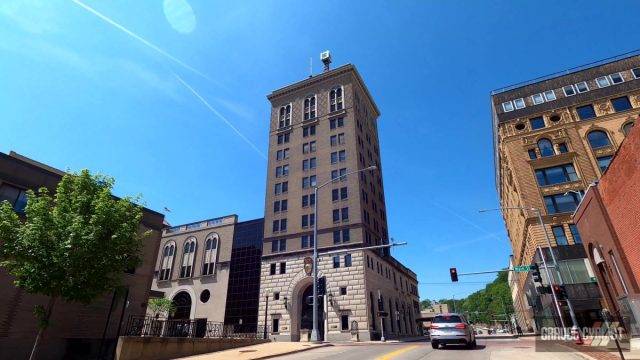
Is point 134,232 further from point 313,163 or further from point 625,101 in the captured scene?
point 625,101

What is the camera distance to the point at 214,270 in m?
51.1

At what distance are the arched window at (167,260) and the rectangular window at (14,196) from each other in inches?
1513

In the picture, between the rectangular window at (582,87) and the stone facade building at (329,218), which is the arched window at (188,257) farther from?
the rectangular window at (582,87)

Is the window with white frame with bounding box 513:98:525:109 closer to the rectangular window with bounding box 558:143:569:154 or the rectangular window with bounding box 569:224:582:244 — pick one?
the rectangular window with bounding box 558:143:569:154

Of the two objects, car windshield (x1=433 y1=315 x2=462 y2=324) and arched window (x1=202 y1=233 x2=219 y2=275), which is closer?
car windshield (x1=433 y1=315 x2=462 y2=324)

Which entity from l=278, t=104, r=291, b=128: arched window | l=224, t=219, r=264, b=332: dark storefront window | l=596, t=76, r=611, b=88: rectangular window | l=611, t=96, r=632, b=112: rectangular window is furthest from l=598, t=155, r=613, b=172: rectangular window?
l=224, t=219, r=264, b=332: dark storefront window

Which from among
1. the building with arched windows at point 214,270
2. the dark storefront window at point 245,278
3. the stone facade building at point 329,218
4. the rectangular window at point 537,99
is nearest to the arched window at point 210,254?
the building with arched windows at point 214,270

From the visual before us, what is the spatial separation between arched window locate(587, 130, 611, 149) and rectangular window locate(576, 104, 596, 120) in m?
2.57

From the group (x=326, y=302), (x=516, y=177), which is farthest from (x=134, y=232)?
(x=516, y=177)

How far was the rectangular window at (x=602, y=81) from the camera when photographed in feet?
142

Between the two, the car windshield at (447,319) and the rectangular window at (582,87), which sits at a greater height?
the rectangular window at (582,87)

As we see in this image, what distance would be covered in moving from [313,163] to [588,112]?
35.9m

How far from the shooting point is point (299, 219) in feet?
155

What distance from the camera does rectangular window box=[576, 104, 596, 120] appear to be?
41.4m
